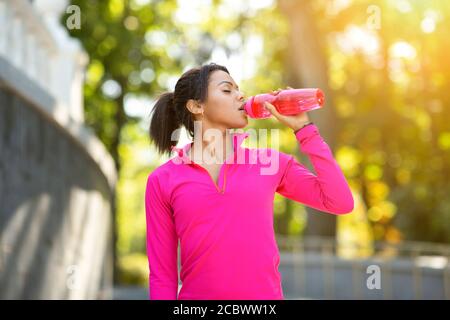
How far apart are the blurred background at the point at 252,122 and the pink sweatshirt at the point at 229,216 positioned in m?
0.66

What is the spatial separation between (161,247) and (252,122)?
1997 cm

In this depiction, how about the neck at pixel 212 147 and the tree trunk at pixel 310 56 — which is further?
the tree trunk at pixel 310 56

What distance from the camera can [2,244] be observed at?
559 centimetres

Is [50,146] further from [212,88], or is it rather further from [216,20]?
[216,20]

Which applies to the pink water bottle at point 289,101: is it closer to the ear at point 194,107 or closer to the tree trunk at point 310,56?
the ear at point 194,107

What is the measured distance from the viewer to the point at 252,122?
22.9 m

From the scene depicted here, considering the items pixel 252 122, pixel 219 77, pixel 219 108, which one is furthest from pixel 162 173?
pixel 252 122

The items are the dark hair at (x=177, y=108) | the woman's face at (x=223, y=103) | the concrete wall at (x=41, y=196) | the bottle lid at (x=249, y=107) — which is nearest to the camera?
the bottle lid at (x=249, y=107)

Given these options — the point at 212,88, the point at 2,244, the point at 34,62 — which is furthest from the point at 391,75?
the point at 212,88

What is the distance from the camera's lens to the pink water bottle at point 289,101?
2867 millimetres

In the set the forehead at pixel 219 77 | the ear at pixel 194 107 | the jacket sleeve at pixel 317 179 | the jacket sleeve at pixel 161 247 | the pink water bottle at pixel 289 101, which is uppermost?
the forehead at pixel 219 77

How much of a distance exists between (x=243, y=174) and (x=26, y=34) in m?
4.65

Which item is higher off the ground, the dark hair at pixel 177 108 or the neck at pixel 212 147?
the dark hair at pixel 177 108

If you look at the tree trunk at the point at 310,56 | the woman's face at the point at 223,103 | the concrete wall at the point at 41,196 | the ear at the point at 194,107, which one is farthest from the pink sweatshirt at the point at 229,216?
the tree trunk at the point at 310,56
